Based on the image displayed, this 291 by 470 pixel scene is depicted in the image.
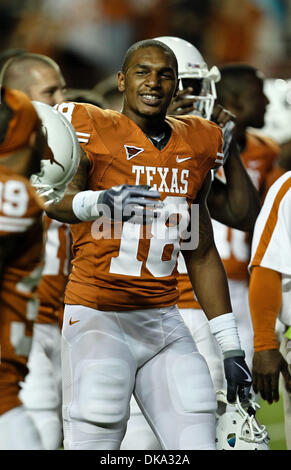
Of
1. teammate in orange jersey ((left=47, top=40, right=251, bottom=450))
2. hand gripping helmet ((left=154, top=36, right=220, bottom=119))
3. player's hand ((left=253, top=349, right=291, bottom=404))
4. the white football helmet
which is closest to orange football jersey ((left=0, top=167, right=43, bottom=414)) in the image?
the white football helmet

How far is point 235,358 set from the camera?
304 cm

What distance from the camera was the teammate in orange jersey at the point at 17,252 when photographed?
7.07ft

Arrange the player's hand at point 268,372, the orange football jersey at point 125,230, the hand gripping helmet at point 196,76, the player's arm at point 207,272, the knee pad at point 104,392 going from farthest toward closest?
1. the hand gripping helmet at point 196,76
2. the player's hand at point 268,372
3. the player's arm at point 207,272
4. the orange football jersey at point 125,230
5. the knee pad at point 104,392

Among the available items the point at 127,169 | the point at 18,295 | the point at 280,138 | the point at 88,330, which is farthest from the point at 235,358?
the point at 280,138

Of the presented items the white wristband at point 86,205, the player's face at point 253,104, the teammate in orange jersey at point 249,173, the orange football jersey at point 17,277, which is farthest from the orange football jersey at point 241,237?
the orange football jersey at point 17,277

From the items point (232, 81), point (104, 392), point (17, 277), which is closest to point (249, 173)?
point (232, 81)

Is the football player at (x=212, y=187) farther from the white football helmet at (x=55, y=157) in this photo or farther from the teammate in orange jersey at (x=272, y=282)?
the white football helmet at (x=55, y=157)

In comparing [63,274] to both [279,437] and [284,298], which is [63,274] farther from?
[279,437]

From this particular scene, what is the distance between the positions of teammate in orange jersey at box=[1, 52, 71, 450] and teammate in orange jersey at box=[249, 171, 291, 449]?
3.45 feet

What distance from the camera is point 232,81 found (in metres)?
5.81

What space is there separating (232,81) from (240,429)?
10.6 ft

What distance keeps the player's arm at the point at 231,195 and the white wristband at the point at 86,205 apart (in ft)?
4.89

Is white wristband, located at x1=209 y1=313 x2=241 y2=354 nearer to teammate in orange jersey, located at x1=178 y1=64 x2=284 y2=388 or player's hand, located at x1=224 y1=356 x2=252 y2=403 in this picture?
player's hand, located at x1=224 y1=356 x2=252 y2=403

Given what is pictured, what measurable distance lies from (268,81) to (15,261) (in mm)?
6912
